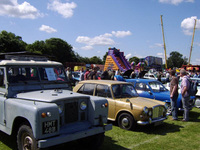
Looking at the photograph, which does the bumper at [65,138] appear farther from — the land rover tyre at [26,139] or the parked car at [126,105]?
the parked car at [126,105]

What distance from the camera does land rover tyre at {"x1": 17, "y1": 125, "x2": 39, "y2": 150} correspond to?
12.3 ft

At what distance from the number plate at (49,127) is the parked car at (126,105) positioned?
324 centimetres

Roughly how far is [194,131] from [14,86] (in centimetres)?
583

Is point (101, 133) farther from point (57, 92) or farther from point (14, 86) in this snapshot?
point (14, 86)

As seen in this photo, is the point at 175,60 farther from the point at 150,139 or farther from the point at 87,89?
the point at 150,139

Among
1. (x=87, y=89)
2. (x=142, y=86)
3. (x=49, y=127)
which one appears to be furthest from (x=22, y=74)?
(x=142, y=86)

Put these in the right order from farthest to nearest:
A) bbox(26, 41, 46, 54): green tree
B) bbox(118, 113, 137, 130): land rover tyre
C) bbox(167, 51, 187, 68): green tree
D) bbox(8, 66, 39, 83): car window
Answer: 1. bbox(167, 51, 187, 68): green tree
2. bbox(26, 41, 46, 54): green tree
3. bbox(118, 113, 137, 130): land rover tyre
4. bbox(8, 66, 39, 83): car window

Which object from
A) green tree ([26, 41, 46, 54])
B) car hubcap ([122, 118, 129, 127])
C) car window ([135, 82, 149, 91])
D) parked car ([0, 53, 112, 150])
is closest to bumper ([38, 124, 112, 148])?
parked car ([0, 53, 112, 150])

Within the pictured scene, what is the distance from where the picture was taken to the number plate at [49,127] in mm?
3641

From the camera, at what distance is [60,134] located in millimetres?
3918

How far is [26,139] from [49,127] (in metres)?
0.66

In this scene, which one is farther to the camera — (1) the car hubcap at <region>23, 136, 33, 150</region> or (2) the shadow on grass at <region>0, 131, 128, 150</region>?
(2) the shadow on grass at <region>0, 131, 128, 150</region>

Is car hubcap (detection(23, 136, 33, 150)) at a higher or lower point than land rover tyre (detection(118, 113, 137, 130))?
higher

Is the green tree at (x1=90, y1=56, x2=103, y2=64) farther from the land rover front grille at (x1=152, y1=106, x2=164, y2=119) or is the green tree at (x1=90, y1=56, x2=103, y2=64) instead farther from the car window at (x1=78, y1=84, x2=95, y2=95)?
the land rover front grille at (x1=152, y1=106, x2=164, y2=119)
